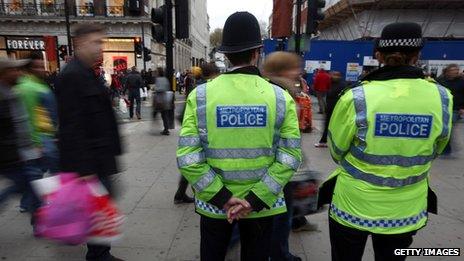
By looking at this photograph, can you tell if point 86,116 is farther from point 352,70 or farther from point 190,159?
point 352,70

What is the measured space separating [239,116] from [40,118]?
295 cm

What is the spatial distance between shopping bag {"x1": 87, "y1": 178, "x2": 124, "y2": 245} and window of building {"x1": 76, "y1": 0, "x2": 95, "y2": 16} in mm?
Answer: 33978

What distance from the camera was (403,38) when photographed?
6.88 ft

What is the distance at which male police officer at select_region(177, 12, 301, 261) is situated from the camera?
2086mm

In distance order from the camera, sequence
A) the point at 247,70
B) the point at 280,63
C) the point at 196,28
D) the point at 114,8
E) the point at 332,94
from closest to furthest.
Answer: the point at 247,70, the point at 280,63, the point at 332,94, the point at 114,8, the point at 196,28

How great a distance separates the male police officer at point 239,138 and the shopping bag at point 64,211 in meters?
0.81

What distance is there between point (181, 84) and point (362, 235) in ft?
93.8

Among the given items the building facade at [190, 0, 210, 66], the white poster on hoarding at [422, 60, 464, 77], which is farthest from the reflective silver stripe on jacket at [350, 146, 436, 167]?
the building facade at [190, 0, 210, 66]

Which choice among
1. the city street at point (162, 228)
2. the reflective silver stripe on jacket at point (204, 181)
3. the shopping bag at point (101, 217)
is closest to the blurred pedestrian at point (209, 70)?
the city street at point (162, 228)

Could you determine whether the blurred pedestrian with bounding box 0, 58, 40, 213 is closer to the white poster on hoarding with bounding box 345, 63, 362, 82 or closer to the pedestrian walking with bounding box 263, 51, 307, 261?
the pedestrian walking with bounding box 263, 51, 307, 261

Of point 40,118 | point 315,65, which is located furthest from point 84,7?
point 40,118

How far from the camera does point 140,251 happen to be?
3.74m

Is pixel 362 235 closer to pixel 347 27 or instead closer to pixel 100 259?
pixel 100 259

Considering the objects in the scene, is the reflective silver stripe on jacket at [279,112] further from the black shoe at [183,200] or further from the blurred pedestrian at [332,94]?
the blurred pedestrian at [332,94]
